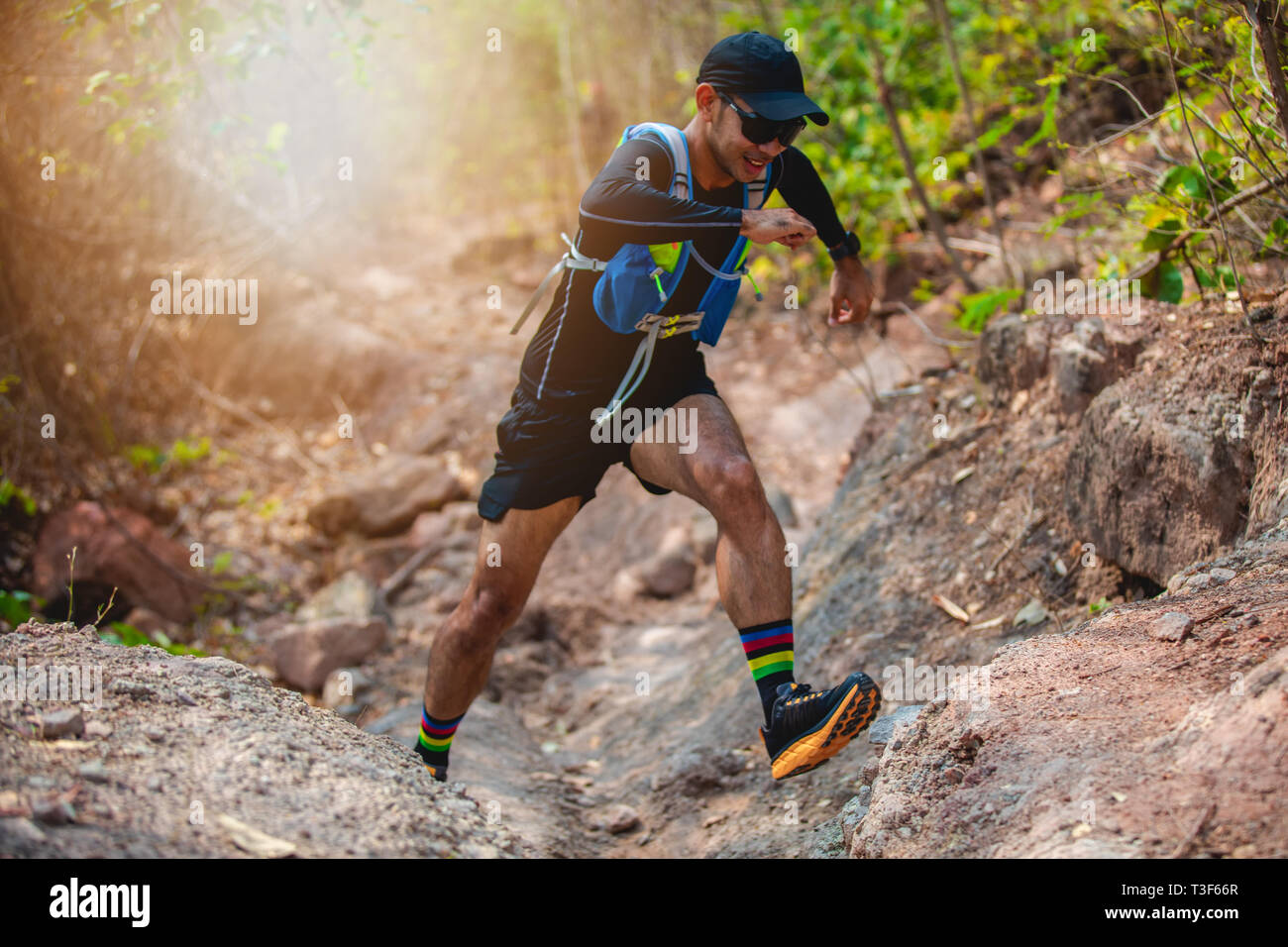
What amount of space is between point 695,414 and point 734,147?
2.39 feet

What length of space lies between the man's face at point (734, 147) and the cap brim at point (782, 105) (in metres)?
0.02

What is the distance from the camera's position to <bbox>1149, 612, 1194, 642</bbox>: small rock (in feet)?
7.25

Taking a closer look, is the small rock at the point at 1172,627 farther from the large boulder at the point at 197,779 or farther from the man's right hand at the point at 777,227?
the large boulder at the point at 197,779

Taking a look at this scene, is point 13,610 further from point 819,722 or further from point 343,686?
point 819,722

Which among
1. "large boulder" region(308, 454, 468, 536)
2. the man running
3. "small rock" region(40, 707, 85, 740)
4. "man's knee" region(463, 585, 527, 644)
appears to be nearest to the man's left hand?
the man running

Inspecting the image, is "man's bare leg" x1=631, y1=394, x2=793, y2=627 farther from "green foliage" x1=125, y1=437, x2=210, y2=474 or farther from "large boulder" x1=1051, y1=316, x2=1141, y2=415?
"green foliage" x1=125, y1=437, x2=210, y2=474

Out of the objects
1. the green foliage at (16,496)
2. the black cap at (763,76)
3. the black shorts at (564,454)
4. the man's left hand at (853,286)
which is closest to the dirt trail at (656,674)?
the black shorts at (564,454)

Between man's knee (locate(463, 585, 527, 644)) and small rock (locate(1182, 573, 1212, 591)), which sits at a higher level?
small rock (locate(1182, 573, 1212, 591))

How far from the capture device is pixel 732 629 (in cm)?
472

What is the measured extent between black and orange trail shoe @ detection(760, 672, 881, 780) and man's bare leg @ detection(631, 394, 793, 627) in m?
0.26

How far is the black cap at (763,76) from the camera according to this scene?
256 centimetres

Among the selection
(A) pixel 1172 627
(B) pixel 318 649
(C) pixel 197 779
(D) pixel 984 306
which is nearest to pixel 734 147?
(A) pixel 1172 627
